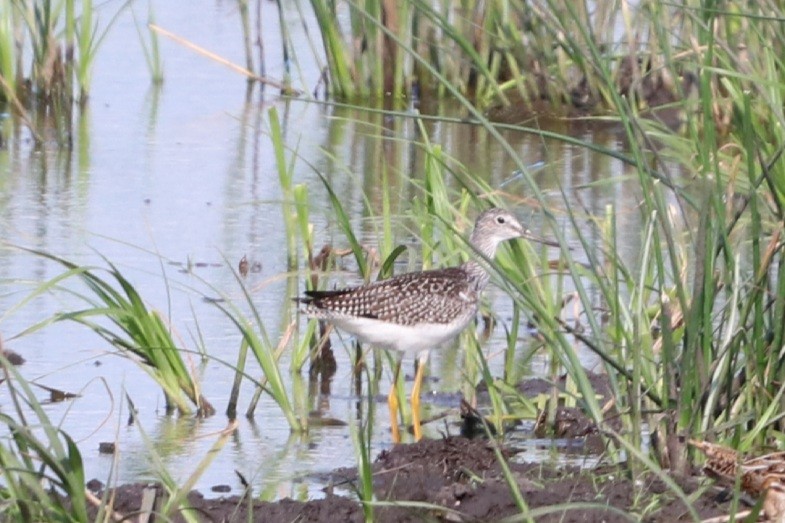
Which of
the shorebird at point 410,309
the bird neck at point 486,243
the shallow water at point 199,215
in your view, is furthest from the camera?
the bird neck at point 486,243

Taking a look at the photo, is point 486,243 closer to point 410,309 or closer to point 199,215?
point 410,309

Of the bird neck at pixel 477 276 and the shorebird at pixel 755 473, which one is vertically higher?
the bird neck at pixel 477 276

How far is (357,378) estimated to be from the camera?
677 centimetres

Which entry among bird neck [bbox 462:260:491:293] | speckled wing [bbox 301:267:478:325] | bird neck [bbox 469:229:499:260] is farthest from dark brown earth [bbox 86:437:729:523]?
bird neck [bbox 469:229:499:260]

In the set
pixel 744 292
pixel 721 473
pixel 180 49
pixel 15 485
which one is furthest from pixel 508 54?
pixel 15 485

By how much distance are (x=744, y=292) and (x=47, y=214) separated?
4.88m

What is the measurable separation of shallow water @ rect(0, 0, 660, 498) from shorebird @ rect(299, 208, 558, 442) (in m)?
0.19

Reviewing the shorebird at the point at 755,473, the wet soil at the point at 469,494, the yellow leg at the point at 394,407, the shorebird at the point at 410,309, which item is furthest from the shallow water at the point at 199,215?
the shorebird at the point at 755,473

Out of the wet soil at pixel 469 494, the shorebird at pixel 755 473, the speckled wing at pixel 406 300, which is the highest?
the speckled wing at pixel 406 300

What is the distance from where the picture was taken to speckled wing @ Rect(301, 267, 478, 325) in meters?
6.42

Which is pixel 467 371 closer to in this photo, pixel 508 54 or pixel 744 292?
pixel 744 292

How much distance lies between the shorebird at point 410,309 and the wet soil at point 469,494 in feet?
2.87

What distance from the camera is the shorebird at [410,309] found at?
6398 mm

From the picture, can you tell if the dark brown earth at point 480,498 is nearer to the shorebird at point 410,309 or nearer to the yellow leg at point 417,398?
the yellow leg at point 417,398
